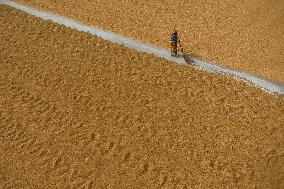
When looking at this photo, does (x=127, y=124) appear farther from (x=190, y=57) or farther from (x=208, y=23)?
(x=208, y=23)

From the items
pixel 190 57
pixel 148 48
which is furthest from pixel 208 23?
pixel 148 48

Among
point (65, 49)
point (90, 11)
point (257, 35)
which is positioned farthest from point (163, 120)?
point (90, 11)

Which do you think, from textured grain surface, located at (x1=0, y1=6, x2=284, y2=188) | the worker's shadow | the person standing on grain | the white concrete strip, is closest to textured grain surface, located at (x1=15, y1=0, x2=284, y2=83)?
the worker's shadow

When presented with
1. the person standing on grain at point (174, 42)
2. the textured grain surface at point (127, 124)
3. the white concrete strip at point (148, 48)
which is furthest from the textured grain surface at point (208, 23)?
the textured grain surface at point (127, 124)

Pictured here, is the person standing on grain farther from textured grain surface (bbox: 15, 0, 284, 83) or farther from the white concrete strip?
textured grain surface (bbox: 15, 0, 284, 83)

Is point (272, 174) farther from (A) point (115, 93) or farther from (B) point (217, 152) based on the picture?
(A) point (115, 93)
